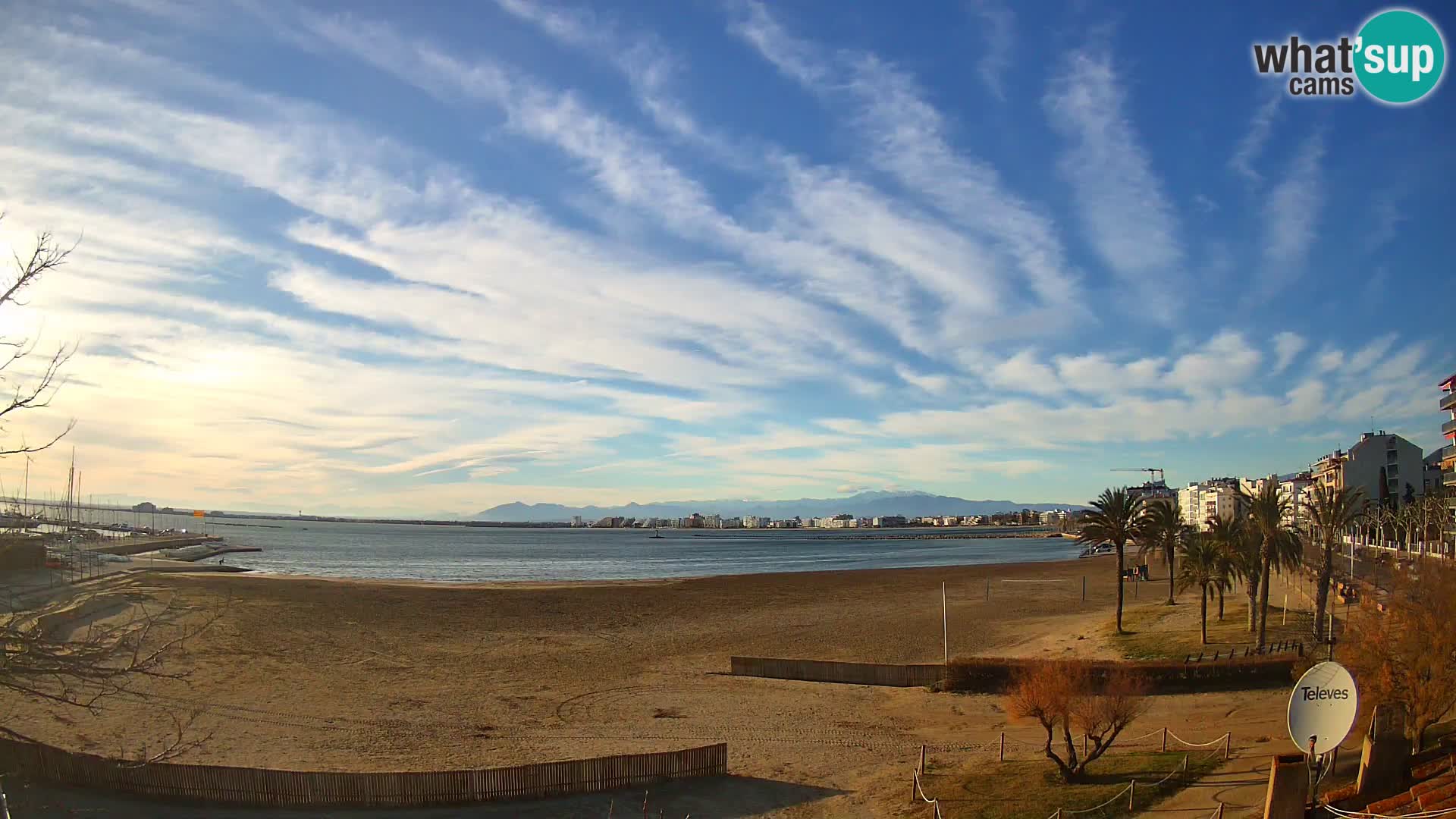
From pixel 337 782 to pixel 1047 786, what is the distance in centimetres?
1688

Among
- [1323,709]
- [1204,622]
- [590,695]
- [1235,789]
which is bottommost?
[590,695]

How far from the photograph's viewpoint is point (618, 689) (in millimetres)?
33719

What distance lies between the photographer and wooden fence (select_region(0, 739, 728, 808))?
1759cm

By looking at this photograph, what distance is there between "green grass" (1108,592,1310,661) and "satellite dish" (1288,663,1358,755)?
70.7 ft

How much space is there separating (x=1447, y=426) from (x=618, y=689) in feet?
299

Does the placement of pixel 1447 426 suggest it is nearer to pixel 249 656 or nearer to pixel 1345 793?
pixel 1345 793

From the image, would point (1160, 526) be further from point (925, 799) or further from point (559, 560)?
point (559, 560)

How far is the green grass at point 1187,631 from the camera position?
3794 centimetres

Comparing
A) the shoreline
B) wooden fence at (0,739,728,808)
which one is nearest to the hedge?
wooden fence at (0,739,728,808)

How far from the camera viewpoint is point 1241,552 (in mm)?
42438

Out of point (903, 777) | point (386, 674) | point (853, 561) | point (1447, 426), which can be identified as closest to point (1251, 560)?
point (903, 777)

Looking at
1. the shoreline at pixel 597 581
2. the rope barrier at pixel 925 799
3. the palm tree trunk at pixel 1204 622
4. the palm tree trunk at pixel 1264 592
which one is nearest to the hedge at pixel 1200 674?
the palm tree trunk at pixel 1264 592

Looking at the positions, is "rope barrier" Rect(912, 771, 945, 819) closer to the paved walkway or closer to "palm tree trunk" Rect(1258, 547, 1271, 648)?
the paved walkway

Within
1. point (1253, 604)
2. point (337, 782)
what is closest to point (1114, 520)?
point (1253, 604)
